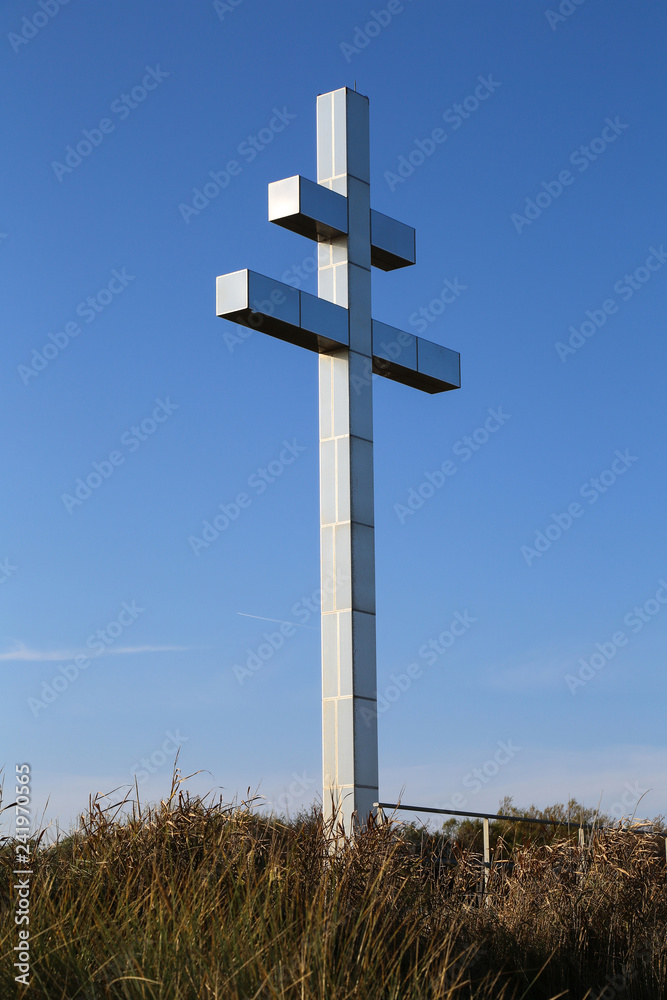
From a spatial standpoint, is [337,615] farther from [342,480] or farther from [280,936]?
[280,936]

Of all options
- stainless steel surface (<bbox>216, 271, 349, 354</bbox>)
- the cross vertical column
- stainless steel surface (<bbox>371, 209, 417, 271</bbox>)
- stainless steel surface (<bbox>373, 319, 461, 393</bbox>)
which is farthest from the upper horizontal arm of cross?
stainless steel surface (<bbox>373, 319, 461, 393</bbox>)

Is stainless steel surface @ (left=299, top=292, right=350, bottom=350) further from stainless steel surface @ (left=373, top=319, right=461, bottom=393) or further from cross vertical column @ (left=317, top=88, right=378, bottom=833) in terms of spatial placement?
stainless steel surface @ (left=373, top=319, right=461, bottom=393)

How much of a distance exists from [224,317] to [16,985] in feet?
23.0

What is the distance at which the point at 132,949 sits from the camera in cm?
547

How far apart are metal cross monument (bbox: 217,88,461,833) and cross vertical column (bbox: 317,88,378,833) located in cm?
1

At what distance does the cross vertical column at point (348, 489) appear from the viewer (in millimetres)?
10781

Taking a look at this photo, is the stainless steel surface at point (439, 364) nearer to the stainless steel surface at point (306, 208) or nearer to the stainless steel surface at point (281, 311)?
the stainless steel surface at point (281, 311)

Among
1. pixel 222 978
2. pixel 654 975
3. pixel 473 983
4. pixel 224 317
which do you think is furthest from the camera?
pixel 224 317

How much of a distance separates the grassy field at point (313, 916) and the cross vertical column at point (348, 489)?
5.14 ft

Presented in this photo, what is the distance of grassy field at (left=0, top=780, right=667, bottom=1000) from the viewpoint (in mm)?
5402

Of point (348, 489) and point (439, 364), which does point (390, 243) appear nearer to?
point (439, 364)

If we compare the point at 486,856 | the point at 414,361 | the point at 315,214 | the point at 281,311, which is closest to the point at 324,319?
the point at 281,311

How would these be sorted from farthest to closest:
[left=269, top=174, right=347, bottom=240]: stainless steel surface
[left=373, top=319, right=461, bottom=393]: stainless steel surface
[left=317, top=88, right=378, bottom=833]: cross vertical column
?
[left=373, top=319, right=461, bottom=393]: stainless steel surface → [left=269, top=174, right=347, bottom=240]: stainless steel surface → [left=317, top=88, right=378, bottom=833]: cross vertical column

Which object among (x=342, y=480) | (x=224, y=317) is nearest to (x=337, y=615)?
(x=342, y=480)
